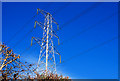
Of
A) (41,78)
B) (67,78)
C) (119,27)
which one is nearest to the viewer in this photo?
(119,27)

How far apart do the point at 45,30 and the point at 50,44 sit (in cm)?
150

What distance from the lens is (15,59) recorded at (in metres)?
5.52

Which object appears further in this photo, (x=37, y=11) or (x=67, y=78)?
(x=37, y=11)

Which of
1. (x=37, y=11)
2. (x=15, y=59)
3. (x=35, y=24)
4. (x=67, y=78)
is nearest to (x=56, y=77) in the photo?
(x=67, y=78)

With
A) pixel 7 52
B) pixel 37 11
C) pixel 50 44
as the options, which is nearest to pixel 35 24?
pixel 37 11

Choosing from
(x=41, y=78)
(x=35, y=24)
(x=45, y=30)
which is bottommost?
(x=41, y=78)

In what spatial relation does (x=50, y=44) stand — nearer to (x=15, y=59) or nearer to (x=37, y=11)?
(x=37, y=11)

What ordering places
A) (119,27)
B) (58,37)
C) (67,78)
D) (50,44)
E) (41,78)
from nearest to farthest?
(119,27), (41,78), (67,78), (50,44), (58,37)

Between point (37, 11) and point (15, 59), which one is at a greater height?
point (37, 11)

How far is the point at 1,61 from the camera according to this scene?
5285mm

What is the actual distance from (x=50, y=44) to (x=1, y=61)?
5.70 metres

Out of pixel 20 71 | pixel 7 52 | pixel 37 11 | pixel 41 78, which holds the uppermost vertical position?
pixel 37 11

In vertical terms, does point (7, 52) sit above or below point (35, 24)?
below

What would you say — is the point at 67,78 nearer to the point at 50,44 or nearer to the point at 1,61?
the point at 1,61
